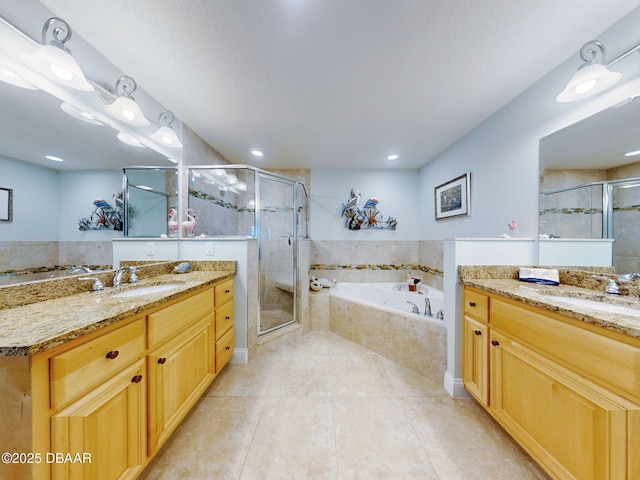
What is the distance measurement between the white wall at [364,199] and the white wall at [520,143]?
33.5 inches

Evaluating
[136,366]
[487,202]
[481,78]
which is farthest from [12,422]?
[487,202]

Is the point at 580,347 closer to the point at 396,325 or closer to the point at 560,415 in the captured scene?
the point at 560,415

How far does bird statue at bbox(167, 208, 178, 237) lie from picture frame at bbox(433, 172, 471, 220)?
290 cm

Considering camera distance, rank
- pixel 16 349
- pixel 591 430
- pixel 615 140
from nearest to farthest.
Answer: pixel 16 349, pixel 591 430, pixel 615 140

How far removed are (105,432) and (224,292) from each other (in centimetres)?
108

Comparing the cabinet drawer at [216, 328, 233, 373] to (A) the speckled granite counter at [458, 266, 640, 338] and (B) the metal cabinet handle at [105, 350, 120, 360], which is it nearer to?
(B) the metal cabinet handle at [105, 350, 120, 360]

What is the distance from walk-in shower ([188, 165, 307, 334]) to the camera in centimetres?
243

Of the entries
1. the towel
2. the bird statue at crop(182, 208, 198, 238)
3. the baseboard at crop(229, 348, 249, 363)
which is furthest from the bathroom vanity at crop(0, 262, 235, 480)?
the towel

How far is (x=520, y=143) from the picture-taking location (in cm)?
173

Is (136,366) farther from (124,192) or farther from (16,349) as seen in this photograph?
(124,192)

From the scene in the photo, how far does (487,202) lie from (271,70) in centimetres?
214

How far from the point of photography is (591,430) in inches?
32.3

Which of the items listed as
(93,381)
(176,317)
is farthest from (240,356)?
(93,381)

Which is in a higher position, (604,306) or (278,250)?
(278,250)
